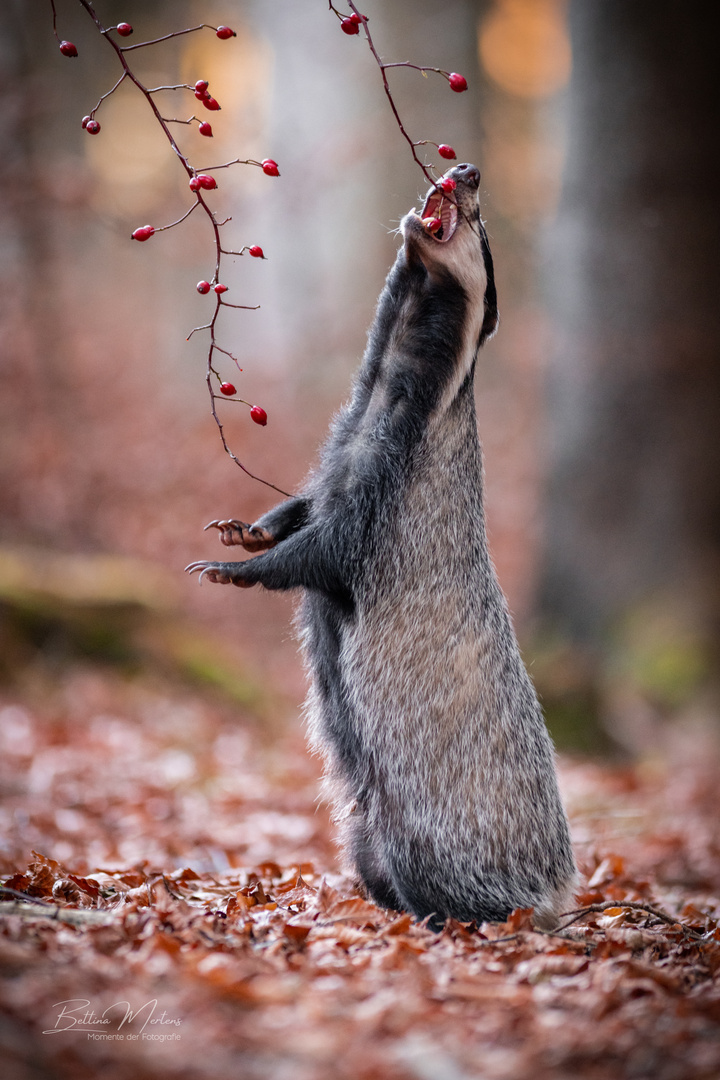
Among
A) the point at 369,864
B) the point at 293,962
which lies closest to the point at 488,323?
the point at 369,864

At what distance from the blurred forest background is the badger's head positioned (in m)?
5.31

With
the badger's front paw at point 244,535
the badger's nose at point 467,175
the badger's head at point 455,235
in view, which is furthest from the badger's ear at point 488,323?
the badger's front paw at point 244,535

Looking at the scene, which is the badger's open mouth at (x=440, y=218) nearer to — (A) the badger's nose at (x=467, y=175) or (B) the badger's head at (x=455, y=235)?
(B) the badger's head at (x=455, y=235)

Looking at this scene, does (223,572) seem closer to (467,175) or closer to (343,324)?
(467,175)

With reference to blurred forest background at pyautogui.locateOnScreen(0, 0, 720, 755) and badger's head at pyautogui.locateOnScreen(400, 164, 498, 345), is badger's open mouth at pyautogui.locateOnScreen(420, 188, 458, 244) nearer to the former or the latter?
badger's head at pyautogui.locateOnScreen(400, 164, 498, 345)

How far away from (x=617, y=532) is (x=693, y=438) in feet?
3.90

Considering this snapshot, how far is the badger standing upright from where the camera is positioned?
4074 millimetres

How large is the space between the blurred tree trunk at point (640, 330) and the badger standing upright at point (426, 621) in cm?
521

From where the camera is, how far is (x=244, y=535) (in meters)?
4.32

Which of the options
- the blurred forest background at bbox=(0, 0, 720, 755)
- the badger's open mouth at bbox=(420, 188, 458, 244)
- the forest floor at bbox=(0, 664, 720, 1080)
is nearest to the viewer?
the forest floor at bbox=(0, 664, 720, 1080)

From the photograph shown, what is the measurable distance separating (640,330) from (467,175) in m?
5.35

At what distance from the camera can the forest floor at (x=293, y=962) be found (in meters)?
2.29

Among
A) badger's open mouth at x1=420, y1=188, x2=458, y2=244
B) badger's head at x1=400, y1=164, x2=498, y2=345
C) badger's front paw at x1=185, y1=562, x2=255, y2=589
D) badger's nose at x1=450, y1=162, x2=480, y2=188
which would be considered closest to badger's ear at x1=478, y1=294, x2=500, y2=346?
badger's head at x1=400, y1=164, x2=498, y2=345

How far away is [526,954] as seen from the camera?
11.0 ft
